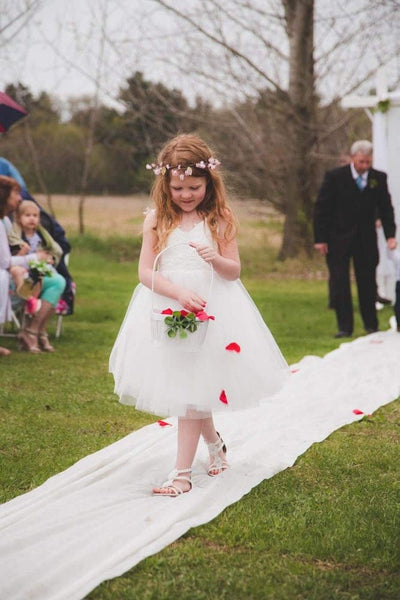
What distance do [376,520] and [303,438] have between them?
140 cm

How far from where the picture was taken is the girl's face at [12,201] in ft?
23.7

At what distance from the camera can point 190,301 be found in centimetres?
379

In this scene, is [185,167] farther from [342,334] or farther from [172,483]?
[342,334]

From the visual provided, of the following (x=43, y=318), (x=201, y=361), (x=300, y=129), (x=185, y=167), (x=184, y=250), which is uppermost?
(x=300, y=129)

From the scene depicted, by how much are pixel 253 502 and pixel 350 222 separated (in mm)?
5811

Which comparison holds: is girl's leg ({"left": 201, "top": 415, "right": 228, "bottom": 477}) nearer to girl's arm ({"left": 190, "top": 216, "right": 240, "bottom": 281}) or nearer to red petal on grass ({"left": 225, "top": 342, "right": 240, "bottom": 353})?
red petal on grass ({"left": 225, "top": 342, "right": 240, "bottom": 353})

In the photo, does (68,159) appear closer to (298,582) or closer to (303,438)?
(303,438)

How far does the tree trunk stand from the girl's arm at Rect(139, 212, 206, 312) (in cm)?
1284

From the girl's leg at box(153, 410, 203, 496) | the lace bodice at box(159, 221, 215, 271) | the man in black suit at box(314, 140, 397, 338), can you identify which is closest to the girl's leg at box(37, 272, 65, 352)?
the man in black suit at box(314, 140, 397, 338)

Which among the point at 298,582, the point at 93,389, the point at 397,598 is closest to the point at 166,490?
the point at 298,582

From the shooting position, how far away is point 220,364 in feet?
12.8

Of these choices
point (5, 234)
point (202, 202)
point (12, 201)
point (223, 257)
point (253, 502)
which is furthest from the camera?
point (12, 201)

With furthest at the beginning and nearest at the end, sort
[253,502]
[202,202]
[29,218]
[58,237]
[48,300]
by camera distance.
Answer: [58,237] → [29,218] → [48,300] → [202,202] → [253,502]

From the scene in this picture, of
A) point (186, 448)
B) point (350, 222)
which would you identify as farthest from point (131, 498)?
point (350, 222)
